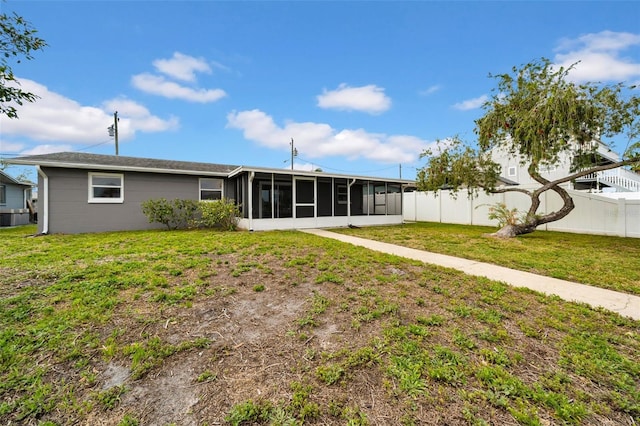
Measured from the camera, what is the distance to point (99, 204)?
10688 millimetres

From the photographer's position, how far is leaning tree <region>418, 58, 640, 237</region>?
7332 millimetres

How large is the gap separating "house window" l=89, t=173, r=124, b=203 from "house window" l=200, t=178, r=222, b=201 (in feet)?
10.1

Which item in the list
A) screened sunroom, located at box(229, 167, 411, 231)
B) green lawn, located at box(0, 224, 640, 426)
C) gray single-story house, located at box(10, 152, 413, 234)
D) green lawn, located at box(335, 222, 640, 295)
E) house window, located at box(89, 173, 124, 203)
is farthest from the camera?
screened sunroom, located at box(229, 167, 411, 231)

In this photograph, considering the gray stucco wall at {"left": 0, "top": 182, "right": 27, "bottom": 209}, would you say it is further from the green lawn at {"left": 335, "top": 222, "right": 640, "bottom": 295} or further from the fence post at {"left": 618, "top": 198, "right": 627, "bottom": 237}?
the fence post at {"left": 618, "top": 198, "right": 627, "bottom": 237}

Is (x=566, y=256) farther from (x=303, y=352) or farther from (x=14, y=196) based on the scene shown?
(x=14, y=196)

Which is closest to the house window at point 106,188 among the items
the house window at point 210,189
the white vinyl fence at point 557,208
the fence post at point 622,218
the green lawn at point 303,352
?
the house window at point 210,189

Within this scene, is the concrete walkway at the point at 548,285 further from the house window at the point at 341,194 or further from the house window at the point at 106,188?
the house window at the point at 106,188

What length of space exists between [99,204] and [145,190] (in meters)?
1.67

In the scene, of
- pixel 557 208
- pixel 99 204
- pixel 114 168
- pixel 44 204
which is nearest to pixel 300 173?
pixel 114 168

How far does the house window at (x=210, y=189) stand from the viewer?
498 inches

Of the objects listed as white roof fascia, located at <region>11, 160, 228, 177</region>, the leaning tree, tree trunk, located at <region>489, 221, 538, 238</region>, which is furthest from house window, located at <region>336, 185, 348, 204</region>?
tree trunk, located at <region>489, 221, 538, 238</region>

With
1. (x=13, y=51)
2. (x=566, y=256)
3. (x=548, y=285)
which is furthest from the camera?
(x=566, y=256)

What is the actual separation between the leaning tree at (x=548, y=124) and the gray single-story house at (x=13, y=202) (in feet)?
79.3

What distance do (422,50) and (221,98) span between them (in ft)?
38.7
